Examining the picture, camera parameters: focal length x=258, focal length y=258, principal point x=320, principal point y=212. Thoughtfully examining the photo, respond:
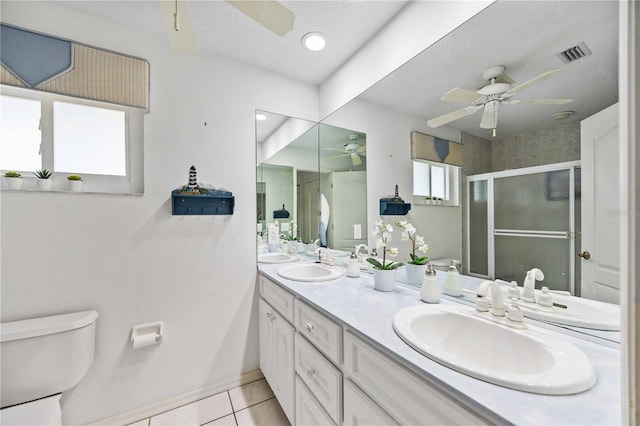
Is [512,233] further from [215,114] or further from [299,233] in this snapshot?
[215,114]

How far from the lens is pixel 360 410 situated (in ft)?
2.96

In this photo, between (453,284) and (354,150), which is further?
(354,150)

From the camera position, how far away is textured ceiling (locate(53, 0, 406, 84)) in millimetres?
1418

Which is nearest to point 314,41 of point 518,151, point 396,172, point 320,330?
point 396,172

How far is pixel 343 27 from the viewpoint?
1577 millimetres

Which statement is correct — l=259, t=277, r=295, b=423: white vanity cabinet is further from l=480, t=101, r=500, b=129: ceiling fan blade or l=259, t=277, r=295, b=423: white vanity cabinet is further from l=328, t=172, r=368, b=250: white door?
l=480, t=101, r=500, b=129: ceiling fan blade

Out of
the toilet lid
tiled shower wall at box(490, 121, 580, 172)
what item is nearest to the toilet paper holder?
the toilet lid

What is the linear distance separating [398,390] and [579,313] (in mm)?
689

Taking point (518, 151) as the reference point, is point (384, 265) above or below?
below

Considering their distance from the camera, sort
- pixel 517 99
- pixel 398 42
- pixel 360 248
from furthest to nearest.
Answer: pixel 360 248, pixel 398 42, pixel 517 99

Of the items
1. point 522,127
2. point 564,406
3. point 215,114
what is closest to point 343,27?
point 215,114

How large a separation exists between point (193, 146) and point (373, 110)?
1.24 m

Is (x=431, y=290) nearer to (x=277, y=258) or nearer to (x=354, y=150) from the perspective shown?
(x=354, y=150)

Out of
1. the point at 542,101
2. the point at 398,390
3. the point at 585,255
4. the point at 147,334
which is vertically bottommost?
the point at 147,334
